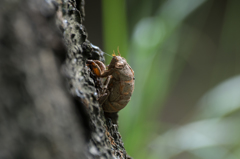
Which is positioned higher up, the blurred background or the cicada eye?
the blurred background

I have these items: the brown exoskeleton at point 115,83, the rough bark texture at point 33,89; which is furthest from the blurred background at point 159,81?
the rough bark texture at point 33,89

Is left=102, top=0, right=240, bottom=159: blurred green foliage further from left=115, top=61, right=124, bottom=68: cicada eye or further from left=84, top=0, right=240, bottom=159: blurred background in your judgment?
left=115, top=61, right=124, bottom=68: cicada eye

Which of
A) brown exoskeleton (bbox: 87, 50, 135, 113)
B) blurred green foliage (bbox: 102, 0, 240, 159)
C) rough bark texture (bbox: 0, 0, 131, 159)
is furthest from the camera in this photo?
blurred green foliage (bbox: 102, 0, 240, 159)

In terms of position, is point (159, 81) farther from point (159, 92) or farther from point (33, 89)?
point (33, 89)

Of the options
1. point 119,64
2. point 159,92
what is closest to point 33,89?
point 119,64

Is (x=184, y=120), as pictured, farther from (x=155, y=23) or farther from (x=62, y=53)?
(x=62, y=53)

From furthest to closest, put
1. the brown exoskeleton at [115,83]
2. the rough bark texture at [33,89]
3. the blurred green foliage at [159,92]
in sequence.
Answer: the blurred green foliage at [159,92] < the brown exoskeleton at [115,83] < the rough bark texture at [33,89]

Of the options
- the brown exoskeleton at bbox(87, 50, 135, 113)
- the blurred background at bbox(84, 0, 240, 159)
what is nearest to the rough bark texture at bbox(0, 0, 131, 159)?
the brown exoskeleton at bbox(87, 50, 135, 113)

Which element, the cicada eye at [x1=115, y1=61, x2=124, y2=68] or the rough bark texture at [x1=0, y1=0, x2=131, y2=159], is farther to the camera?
the cicada eye at [x1=115, y1=61, x2=124, y2=68]

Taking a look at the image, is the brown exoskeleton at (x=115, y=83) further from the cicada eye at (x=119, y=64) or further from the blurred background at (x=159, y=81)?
the blurred background at (x=159, y=81)
